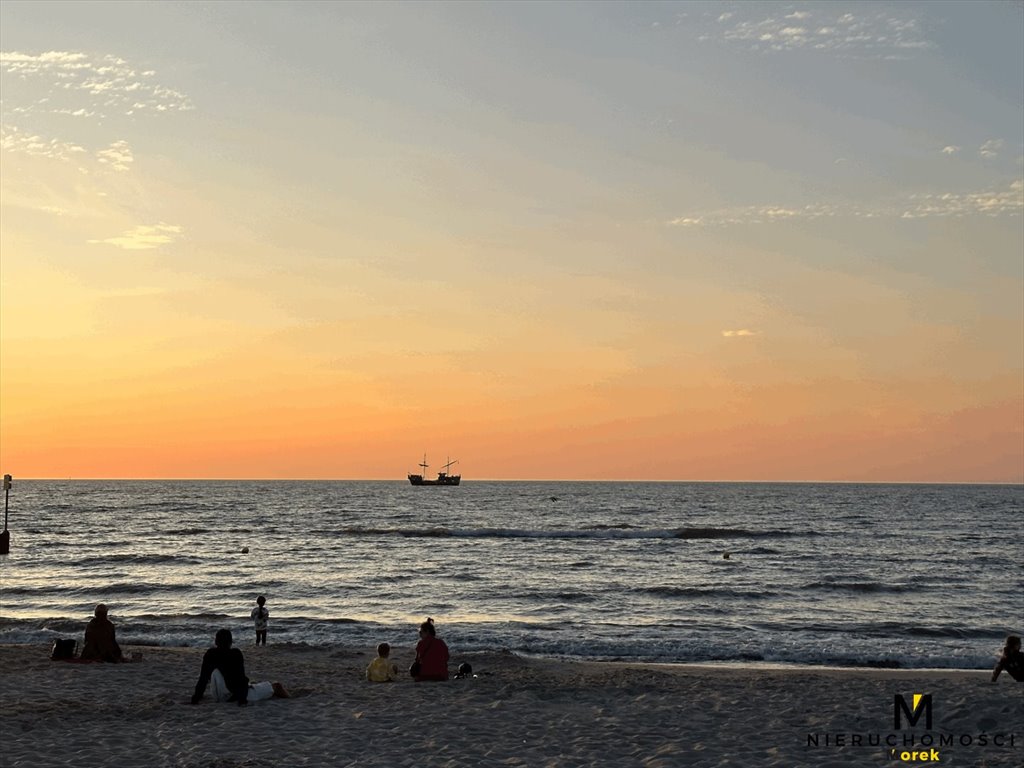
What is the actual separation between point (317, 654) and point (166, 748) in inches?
400

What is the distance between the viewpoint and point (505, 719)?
1501cm

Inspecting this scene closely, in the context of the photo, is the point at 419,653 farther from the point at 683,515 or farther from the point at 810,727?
the point at 683,515

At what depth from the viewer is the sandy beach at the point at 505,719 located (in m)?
12.6

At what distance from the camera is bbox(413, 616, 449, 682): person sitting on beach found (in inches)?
727

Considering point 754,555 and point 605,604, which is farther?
point 754,555

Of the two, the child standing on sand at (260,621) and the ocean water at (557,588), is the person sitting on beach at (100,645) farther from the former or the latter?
the ocean water at (557,588)

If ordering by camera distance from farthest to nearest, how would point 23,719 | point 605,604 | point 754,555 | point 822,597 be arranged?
point 754,555 < point 822,597 < point 605,604 < point 23,719

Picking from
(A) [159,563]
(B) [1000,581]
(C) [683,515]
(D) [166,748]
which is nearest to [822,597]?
(B) [1000,581]

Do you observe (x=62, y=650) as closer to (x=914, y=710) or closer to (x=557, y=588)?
(x=914, y=710)

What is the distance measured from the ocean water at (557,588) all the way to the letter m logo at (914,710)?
328 inches

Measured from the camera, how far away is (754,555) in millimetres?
60000

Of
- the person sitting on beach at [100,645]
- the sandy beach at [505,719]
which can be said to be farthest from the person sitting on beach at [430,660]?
the person sitting on beach at [100,645]

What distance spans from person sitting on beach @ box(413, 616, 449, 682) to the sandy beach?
0.96 feet

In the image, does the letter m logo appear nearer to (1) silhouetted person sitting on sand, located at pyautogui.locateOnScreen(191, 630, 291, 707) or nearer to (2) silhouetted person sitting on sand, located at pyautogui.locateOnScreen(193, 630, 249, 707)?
(1) silhouetted person sitting on sand, located at pyautogui.locateOnScreen(191, 630, 291, 707)
